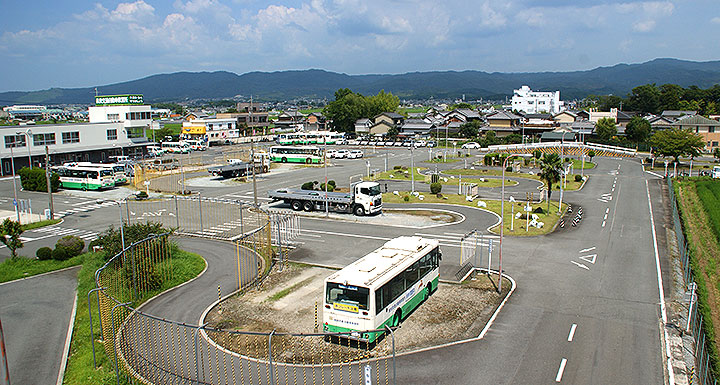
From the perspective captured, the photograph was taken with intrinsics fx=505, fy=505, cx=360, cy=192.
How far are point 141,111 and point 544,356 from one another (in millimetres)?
76422

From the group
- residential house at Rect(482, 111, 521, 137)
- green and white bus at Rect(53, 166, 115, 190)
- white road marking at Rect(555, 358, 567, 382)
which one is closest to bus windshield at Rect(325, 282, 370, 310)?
white road marking at Rect(555, 358, 567, 382)

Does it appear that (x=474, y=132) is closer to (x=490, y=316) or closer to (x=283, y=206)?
(x=283, y=206)

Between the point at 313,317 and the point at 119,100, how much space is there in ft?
237

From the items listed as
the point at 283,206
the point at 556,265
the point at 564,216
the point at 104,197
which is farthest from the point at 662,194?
the point at 104,197

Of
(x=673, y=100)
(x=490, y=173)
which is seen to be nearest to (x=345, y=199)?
(x=490, y=173)

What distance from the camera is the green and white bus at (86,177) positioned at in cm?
5003

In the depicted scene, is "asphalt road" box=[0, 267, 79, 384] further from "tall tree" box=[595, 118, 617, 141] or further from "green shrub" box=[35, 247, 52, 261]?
"tall tree" box=[595, 118, 617, 141]

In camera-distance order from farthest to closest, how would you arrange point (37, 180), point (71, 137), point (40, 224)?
1. point (71, 137)
2. point (37, 180)
3. point (40, 224)

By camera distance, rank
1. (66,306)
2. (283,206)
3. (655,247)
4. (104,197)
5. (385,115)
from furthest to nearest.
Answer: (385,115) < (104,197) < (283,206) < (655,247) < (66,306)

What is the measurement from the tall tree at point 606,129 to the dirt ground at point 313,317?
284 feet

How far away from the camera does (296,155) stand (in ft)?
243

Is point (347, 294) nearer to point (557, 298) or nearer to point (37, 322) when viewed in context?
point (557, 298)

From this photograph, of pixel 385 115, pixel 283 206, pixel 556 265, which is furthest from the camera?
pixel 385 115

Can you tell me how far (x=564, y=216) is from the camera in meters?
37.2
